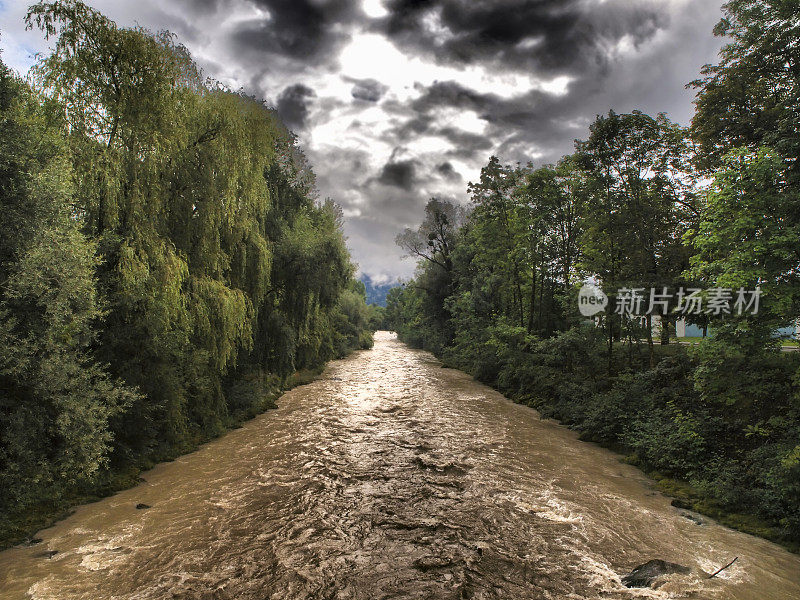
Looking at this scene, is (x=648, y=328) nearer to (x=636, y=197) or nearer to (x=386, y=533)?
(x=636, y=197)

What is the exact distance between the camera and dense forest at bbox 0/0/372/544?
6.61 m

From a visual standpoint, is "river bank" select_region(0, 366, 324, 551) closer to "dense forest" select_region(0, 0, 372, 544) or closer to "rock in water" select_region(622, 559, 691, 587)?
"dense forest" select_region(0, 0, 372, 544)

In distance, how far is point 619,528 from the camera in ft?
23.2

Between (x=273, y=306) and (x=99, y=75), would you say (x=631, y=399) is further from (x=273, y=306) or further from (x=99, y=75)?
(x=99, y=75)

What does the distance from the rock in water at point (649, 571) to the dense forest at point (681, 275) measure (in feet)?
8.65

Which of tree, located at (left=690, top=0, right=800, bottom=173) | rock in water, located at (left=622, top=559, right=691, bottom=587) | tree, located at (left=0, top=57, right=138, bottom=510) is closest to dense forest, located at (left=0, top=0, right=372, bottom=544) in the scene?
tree, located at (left=0, top=57, right=138, bottom=510)

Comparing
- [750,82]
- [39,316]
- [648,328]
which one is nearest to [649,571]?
[648,328]

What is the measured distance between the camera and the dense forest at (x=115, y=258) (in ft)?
21.7

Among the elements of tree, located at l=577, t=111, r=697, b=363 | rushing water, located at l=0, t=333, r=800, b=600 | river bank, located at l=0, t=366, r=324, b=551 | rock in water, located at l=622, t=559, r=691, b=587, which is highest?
tree, located at l=577, t=111, r=697, b=363

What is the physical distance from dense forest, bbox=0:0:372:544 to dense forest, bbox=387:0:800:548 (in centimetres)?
1244

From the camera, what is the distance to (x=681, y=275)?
8.40 meters

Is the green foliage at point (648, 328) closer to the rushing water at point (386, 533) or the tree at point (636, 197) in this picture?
the tree at point (636, 197)

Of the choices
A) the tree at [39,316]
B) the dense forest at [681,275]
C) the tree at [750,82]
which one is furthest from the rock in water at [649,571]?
the tree at [750,82]

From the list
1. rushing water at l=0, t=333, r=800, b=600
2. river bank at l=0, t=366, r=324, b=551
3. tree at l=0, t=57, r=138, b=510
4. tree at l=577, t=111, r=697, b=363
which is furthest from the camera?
tree at l=577, t=111, r=697, b=363
